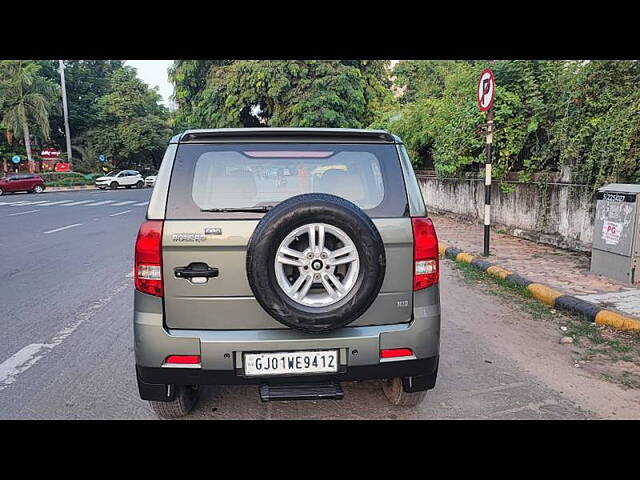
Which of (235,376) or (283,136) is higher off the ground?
(283,136)

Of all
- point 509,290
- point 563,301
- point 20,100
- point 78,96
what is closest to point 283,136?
point 563,301

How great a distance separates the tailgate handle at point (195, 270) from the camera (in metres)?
2.74

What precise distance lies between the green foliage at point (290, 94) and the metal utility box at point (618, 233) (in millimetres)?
15355

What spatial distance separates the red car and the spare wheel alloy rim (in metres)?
35.6

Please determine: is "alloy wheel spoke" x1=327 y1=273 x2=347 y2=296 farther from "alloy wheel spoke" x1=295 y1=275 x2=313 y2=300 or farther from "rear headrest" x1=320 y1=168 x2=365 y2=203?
"rear headrest" x1=320 y1=168 x2=365 y2=203

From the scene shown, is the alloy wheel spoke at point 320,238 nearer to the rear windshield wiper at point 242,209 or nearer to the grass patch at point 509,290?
the rear windshield wiper at point 242,209

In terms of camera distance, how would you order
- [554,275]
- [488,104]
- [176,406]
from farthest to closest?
[488,104]
[554,275]
[176,406]

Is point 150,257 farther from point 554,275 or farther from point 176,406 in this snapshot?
point 554,275

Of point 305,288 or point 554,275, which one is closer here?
point 305,288

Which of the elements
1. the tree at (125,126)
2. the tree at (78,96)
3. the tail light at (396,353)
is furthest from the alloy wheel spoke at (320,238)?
the tree at (78,96)

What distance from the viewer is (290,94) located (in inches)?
858

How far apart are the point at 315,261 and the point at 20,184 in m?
A: 36.3

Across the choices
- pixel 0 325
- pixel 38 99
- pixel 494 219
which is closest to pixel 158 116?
pixel 38 99

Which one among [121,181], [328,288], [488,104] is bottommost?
[121,181]
